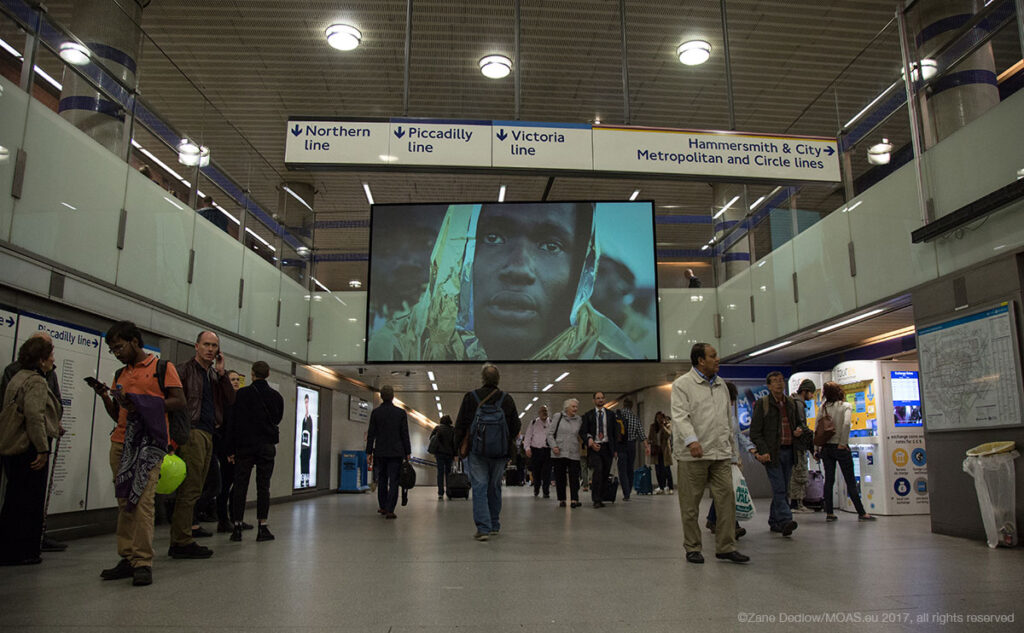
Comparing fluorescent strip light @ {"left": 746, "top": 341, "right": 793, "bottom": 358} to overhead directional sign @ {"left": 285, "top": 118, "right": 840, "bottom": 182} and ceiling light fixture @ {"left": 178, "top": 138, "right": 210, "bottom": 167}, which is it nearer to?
overhead directional sign @ {"left": 285, "top": 118, "right": 840, "bottom": 182}

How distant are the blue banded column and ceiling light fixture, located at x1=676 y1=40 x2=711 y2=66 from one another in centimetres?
729

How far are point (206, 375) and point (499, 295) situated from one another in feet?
24.0

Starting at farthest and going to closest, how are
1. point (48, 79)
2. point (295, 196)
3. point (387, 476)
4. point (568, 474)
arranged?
1. point (295, 196)
2. point (568, 474)
3. point (387, 476)
4. point (48, 79)

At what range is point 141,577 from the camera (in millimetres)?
4180

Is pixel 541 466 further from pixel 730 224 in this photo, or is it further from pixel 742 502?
pixel 742 502

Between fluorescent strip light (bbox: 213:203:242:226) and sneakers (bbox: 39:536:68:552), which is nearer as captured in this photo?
sneakers (bbox: 39:536:68:552)

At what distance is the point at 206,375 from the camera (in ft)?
19.3

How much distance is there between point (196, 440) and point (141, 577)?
5.13ft

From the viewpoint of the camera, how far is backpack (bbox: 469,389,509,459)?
22.3ft

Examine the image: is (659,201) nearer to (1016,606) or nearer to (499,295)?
(499,295)

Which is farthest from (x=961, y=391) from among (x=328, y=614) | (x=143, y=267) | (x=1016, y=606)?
(x=143, y=267)

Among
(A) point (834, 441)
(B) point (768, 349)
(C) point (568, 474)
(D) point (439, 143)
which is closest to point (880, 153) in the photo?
(A) point (834, 441)

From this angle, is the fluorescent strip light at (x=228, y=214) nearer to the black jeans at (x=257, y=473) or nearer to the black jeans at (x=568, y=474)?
the black jeans at (x=257, y=473)

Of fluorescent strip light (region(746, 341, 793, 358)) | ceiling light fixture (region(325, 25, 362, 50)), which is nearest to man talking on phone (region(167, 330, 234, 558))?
ceiling light fixture (region(325, 25, 362, 50))
